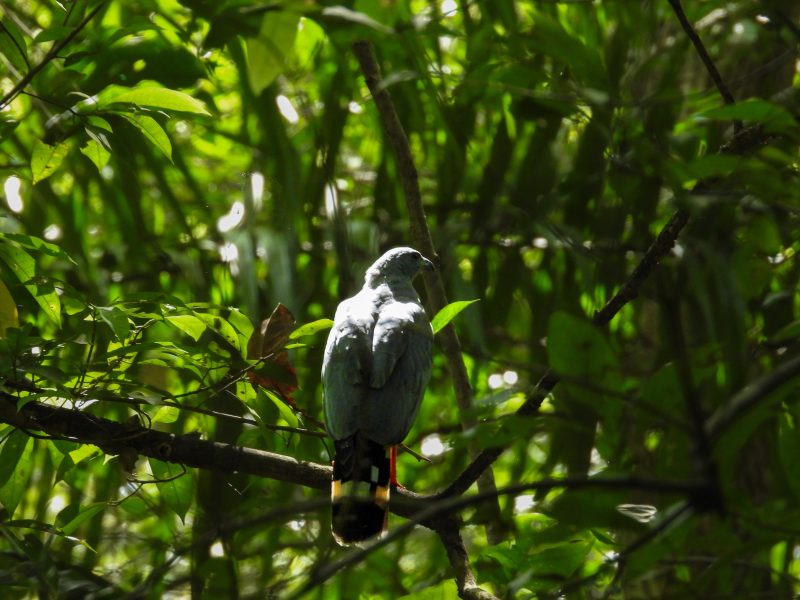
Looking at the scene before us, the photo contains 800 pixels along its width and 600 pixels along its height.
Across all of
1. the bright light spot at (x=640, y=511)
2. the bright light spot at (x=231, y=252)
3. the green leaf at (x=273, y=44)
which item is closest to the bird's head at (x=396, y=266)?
the bright light spot at (x=231, y=252)

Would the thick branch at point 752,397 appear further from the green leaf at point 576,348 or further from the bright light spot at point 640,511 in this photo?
the bright light spot at point 640,511

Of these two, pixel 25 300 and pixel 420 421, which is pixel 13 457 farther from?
pixel 420 421

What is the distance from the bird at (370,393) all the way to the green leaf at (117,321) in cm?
84

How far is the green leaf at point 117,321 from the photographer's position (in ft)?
7.00

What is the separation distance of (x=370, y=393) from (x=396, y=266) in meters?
0.95

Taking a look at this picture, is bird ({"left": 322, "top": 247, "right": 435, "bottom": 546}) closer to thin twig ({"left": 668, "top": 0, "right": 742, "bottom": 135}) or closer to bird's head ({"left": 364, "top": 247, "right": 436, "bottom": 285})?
bird's head ({"left": 364, "top": 247, "right": 436, "bottom": 285})

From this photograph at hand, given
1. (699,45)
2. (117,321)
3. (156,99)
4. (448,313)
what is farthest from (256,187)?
(699,45)

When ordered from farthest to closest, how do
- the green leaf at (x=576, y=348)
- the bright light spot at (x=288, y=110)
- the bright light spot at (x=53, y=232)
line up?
1. the bright light spot at (x=53, y=232)
2. the bright light spot at (x=288, y=110)
3. the green leaf at (x=576, y=348)

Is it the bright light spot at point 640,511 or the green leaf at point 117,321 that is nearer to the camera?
the bright light spot at point 640,511

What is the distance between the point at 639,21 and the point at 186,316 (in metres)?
1.38

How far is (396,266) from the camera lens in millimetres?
3883

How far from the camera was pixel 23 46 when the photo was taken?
8.09 ft

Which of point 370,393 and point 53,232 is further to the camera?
point 53,232

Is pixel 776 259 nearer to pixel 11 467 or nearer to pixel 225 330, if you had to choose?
pixel 225 330
